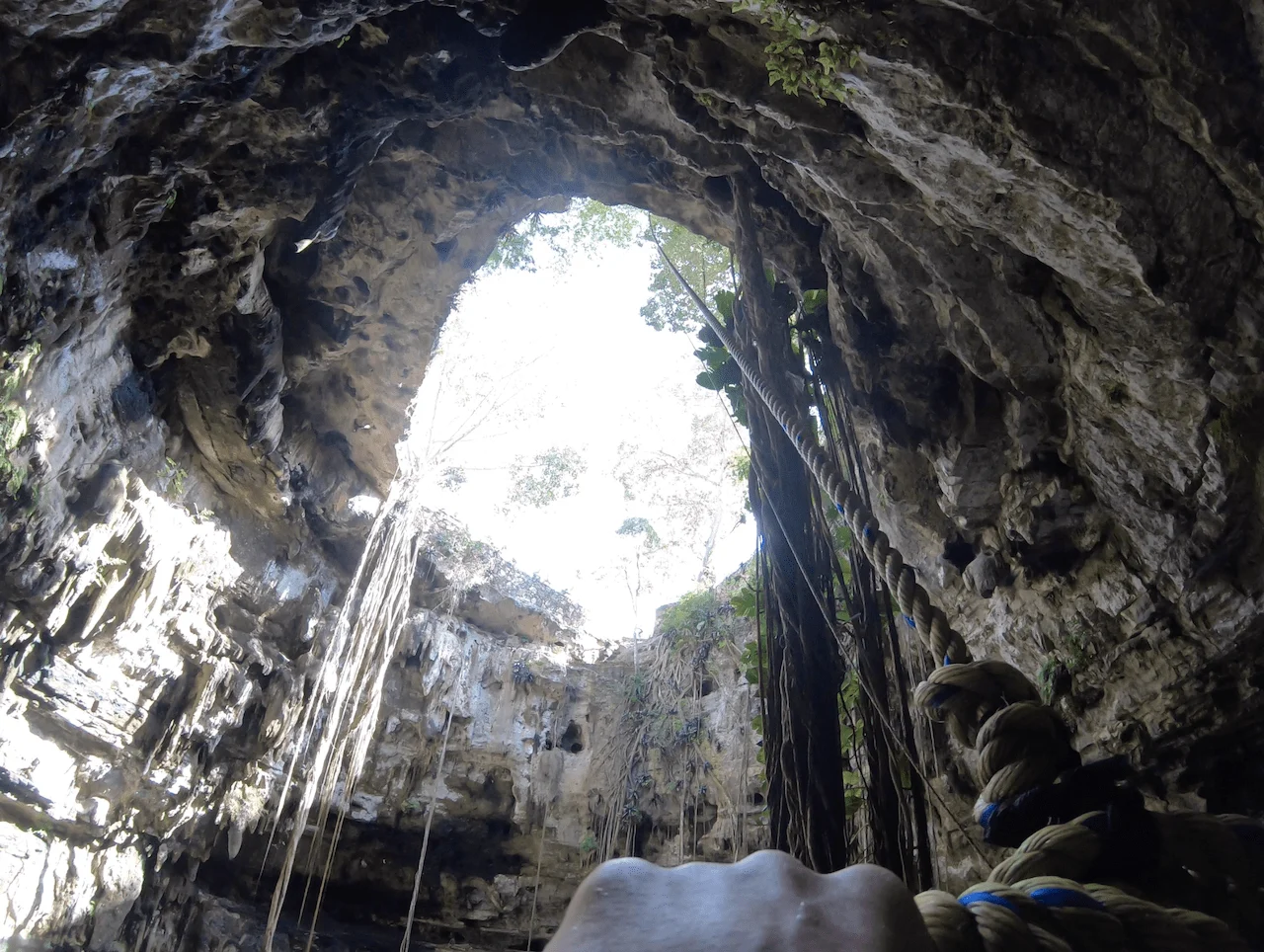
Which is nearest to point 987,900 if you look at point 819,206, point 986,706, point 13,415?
point 986,706

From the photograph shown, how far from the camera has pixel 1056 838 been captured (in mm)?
787

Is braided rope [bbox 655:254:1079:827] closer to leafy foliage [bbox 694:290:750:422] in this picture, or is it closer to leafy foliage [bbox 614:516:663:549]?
leafy foliage [bbox 694:290:750:422]

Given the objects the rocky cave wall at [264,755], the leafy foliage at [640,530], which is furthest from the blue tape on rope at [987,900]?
the leafy foliage at [640,530]

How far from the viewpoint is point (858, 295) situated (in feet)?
8.00

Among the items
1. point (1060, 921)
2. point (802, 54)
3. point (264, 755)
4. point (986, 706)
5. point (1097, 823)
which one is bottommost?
point (1060, 921)

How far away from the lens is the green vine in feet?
5.76

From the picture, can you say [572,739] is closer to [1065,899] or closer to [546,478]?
[546,478]

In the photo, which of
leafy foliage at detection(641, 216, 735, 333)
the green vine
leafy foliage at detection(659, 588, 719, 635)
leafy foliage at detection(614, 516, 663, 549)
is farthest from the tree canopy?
leafy foliage at detection(614, 516, 663, 549)

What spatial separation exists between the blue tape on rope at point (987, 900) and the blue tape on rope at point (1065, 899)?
47 mm

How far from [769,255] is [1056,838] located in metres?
2.47

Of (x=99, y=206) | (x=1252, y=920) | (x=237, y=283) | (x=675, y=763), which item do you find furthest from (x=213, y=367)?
(x=675, y=763)

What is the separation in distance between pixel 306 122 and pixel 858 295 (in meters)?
2.34

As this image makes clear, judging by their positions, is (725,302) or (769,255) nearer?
(769,255)

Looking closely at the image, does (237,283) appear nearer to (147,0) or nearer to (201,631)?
→ (147,0)
